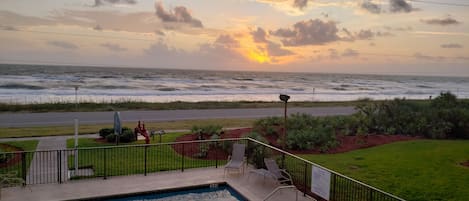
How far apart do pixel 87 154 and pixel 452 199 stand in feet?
31.9

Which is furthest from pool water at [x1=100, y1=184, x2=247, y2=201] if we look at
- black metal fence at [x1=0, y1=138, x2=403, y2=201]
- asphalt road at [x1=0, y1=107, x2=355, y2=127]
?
asphalt road at [x1=0, y1=107, x2=355, y2=127]

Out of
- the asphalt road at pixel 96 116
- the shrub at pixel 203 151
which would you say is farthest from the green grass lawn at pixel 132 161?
the asphalt road at pixel 96 116

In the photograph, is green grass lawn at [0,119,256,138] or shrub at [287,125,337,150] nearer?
shrub at [287,125,337,150]

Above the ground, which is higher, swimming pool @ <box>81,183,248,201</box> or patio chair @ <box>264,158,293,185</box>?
patio chair @ <box>264,158,293,185</box>

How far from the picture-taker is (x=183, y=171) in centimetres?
987

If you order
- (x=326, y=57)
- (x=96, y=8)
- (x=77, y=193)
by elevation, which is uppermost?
(x=96, y=8)

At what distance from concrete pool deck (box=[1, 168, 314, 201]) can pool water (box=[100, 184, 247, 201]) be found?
12cm

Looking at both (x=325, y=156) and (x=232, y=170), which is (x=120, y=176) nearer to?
(x=232, y=170)

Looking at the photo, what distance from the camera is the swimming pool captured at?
8039mm

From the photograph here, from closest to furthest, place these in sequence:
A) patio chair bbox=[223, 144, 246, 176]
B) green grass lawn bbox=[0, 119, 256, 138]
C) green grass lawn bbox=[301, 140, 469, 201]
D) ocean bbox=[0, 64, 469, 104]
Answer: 1. green grass lawn bbox=[301, 140, 469, 201]
2. patio chair bbox=[223, 144, 246, 176]
3. green grass lawn bbox=[0, 119, 256, 138]
4. ocean bbox=[0, 64, 469, 104]

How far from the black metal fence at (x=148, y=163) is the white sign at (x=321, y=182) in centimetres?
49

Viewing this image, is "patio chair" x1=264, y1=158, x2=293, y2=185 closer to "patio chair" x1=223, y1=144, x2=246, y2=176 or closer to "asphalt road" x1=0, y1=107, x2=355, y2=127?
"patio chair" x1=223, y1=144, x2=246, y2=176

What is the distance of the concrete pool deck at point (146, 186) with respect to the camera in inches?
303

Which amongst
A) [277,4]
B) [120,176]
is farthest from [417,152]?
[277,4]
